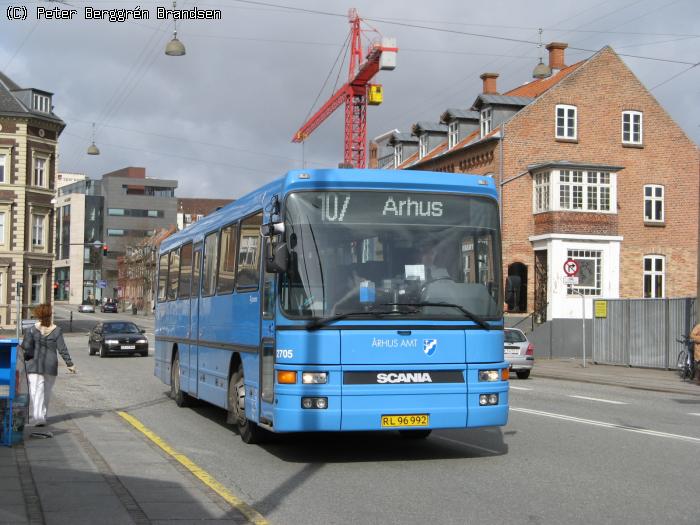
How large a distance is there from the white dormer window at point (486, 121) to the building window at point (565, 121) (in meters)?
3.26

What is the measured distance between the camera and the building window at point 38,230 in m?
65.8

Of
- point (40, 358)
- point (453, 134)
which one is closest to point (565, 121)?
point (453, 134)

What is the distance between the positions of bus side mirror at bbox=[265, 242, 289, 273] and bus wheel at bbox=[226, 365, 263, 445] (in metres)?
2.40

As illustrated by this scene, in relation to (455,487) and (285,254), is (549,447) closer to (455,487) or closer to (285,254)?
(455,487)

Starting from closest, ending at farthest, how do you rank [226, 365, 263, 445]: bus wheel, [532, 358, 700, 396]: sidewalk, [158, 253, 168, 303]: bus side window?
[226, 365, 263, 445]: bus wheel
[158, 253, 168, 303]: bus side window
[532, 358, 700, 396]: sidewalk

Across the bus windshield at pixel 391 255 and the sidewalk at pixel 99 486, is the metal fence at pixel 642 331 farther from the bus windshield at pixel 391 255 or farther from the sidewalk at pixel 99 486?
the sidewalk at pixel 99 486

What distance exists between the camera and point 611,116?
4759 centimetres

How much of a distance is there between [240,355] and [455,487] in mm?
3905

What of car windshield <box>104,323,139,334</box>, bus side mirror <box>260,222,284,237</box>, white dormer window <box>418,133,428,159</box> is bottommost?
car windshield <box>104,323,139,334</box>

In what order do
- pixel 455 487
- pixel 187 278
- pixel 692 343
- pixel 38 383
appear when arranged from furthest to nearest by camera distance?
1. pixel 692 343
2. pixel 187 278
3. pixel 38 383
4. pixel 455 487

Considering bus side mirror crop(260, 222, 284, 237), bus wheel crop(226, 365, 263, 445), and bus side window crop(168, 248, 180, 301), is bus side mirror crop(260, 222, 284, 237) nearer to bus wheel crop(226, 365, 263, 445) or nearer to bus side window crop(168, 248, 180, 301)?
bus wheel crop(226, 365, 263, 445)

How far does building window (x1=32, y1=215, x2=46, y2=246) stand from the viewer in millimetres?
65812

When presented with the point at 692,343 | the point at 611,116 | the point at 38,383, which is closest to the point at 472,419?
the point at 38,383

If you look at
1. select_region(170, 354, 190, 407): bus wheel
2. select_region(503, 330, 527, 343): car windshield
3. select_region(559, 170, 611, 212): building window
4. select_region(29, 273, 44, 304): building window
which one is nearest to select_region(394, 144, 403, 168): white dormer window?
select_region(559, 170, 611, 212): building window
